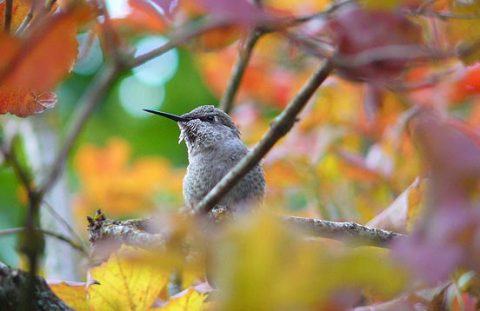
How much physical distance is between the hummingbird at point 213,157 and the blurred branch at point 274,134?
170cm

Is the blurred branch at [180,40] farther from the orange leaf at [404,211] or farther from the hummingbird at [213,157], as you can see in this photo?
the hummingbird at [213,157]

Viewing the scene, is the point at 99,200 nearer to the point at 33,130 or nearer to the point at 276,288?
the point at 33,130

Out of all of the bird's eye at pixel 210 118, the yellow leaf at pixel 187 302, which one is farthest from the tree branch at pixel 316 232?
the bird's eye at pixel 210 118

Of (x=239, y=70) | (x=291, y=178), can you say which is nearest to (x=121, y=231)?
(x=239, y=70)

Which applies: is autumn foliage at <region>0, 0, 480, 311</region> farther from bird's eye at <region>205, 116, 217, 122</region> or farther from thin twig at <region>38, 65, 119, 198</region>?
bird's eye at <region>205, 116, 217, 122</region>

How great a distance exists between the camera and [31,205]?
0.92 meters

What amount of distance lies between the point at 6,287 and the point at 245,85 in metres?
3.10

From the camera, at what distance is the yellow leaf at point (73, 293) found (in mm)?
1689

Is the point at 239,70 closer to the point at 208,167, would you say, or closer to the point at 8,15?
the point at 208,167

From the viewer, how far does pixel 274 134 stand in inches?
56.2

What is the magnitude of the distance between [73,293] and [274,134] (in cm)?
60

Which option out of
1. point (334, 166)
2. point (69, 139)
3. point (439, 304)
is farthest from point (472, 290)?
point (334, 166)

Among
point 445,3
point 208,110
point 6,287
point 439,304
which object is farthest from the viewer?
point 208,110

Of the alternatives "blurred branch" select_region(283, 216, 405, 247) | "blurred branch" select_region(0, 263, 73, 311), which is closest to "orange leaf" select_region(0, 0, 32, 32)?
"blurred branch" select_region(0, 263, 73, 311)
